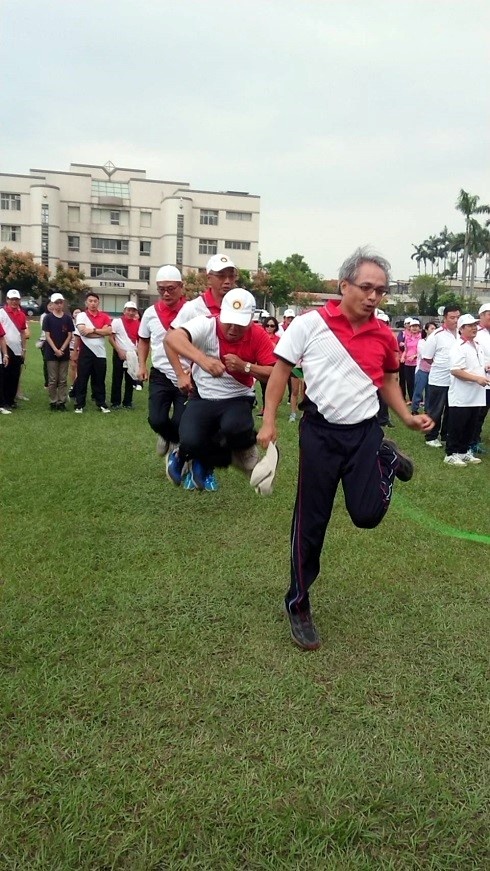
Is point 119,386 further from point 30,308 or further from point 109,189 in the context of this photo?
point 109,189

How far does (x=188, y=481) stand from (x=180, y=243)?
73.1m

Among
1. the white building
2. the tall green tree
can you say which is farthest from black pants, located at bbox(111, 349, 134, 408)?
the white building

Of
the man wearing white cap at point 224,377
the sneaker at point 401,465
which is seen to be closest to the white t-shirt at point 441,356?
the man wearing white cap at point 224,377

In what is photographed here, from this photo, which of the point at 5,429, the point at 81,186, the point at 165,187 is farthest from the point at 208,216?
the point at 5,429

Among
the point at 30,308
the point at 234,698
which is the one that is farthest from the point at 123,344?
the point at 30,308

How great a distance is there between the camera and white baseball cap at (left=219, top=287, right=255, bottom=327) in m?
4.88

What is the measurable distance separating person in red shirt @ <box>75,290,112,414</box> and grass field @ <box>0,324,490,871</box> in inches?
255

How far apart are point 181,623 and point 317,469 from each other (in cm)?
120

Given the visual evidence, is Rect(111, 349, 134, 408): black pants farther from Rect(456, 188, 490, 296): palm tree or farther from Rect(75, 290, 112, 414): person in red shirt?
Rect(456, 188, 490, 296): palm tree

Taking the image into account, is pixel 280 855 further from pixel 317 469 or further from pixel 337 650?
pixel 317 469

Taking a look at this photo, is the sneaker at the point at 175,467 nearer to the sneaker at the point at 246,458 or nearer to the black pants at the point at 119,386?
the sneaker at the point at 246,458

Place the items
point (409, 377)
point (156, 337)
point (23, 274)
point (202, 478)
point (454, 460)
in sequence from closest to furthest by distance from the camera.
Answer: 1. point (202, 478)
2. point (156, 337)
3. point (454, 460)
4. point (409, 377)
5. point (23, 274)

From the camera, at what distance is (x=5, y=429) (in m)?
10.1

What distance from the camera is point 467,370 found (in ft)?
28.4
